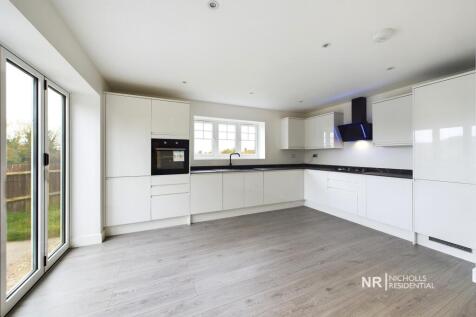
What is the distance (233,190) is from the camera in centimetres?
375

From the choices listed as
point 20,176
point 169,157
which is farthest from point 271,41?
point 20,176

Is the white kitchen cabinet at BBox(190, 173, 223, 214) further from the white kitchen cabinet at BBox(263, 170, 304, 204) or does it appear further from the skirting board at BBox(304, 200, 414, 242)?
the skirting board at BBox(304, 200, 414, 242)

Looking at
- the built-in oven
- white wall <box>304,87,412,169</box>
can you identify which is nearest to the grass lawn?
the built-in oven

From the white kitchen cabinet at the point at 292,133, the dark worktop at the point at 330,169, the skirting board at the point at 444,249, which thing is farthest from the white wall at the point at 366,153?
the skirting board at the point at 444,249

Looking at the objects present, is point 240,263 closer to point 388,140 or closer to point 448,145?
point 448,145

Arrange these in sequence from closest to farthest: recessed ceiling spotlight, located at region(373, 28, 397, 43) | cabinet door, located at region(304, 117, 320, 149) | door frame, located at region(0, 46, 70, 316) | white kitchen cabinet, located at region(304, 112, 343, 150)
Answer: door frame, located at region(0, 46, 70, 316), recessed ceiling spotlight, located at region(373, 28, 397, 43), white kitchen cabinet, located at region(304, 112, 343, 150), cabinet door, located at region(304, 117, 320, 149)

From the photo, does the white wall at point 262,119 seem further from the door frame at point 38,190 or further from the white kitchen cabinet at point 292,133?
the door frame at point 38,190

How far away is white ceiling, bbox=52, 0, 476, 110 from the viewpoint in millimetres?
1490

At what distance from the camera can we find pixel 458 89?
222cm

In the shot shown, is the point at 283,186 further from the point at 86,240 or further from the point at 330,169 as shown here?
the point at 86,240

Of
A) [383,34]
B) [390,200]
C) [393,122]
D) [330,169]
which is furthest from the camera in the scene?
[330,169]

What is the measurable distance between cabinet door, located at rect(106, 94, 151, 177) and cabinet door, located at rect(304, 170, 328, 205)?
321 cm

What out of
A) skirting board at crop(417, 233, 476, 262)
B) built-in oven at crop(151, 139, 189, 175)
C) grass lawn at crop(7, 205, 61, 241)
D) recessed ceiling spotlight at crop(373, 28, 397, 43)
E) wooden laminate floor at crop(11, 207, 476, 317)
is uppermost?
recessed ceiling spotlight at crop(373, 28, 397, 43)

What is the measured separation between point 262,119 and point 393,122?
249cm
